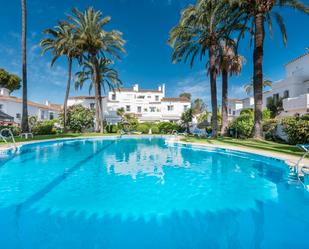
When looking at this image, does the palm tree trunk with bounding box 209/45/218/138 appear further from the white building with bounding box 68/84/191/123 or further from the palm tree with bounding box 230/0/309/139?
the white building with bounding box 68/84/191/123

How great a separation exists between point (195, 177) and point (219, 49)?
2006cm

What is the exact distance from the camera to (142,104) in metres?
48.1

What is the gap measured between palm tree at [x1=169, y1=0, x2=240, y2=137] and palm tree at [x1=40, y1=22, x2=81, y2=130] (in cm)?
1614

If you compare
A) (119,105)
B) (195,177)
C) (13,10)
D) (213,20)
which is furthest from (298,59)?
(13,10)

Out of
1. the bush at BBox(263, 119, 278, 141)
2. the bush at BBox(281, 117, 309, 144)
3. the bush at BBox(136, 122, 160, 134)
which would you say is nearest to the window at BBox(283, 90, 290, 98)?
the bush at BBox(263, 119, 278, 141)

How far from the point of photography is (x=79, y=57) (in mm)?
31047

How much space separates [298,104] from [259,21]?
513 inches

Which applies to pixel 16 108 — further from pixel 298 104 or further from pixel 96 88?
pixel 298 104

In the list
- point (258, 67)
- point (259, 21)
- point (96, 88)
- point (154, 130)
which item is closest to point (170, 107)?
point (154, 130)

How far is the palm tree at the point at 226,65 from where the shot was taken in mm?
24188

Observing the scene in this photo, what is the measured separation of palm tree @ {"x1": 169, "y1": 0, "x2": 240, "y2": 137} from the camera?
18764mm

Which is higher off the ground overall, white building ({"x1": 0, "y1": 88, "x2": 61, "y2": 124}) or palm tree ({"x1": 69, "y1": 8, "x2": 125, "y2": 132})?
palm tree ({"x1": 69, "y1": 8, "x2": 125, "y2": 132})

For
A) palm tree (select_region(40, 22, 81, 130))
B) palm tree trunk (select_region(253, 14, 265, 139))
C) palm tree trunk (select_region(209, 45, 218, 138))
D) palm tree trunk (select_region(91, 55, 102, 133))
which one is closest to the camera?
palm tree trunk (select_region(253, 14, 265, 139))

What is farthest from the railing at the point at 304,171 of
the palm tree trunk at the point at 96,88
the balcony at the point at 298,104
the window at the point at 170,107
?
the window at the point at 170,107
